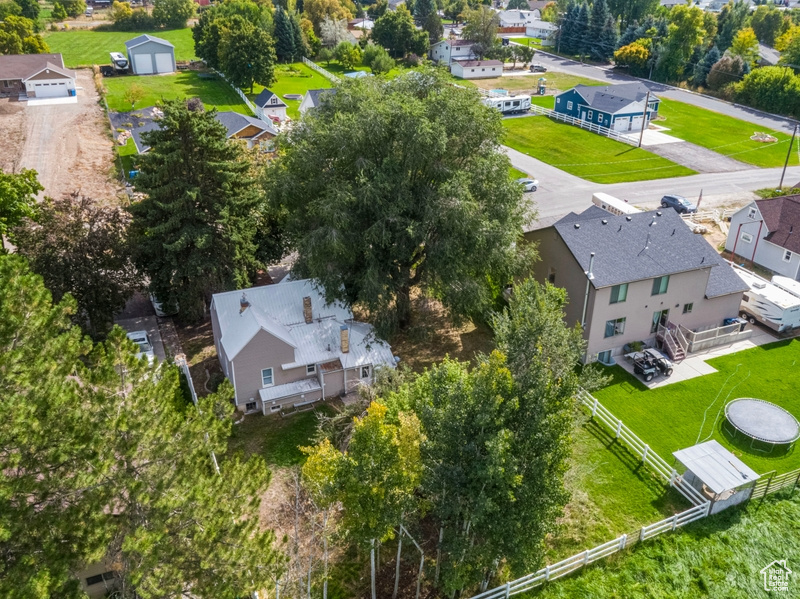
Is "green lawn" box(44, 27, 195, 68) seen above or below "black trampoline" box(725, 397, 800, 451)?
above

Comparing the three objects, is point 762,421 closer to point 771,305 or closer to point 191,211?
point 771,305

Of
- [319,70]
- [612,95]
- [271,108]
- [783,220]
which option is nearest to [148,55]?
[319,70]

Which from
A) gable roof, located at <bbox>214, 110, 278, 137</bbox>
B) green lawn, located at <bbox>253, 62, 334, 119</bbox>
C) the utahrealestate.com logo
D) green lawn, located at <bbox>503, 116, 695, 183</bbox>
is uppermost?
gable roof, located at <bbox>214, 110, 278, 137</bbox>

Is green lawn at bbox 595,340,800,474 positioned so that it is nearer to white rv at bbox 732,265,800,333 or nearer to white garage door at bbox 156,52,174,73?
white rv at bbox 732,265,800,333

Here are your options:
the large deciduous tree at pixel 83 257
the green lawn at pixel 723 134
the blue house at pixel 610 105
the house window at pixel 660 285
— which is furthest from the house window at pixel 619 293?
the blue house at pixel 610 105

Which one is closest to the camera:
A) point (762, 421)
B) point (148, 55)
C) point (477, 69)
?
point (762, 421)

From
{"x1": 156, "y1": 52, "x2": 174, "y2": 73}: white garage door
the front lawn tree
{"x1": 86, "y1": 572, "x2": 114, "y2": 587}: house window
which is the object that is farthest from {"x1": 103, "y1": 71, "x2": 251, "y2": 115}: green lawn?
{"x1": 86, "y1": 572, "x2": 114, "y2": 587}: house window
